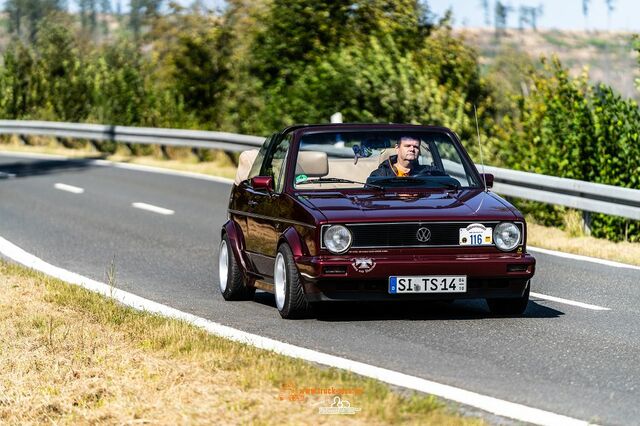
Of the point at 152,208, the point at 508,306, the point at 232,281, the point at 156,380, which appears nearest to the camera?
the point at 156,380

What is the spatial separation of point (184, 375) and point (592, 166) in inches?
452

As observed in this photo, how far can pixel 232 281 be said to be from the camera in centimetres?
1099

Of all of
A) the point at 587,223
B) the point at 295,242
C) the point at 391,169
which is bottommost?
the point at 587,223

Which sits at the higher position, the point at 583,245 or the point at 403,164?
the point at 403,164

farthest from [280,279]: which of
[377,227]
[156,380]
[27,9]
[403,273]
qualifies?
[27,9]

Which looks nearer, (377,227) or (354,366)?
(354,366)

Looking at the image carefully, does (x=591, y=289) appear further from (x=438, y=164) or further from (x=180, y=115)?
(x=180, y=115)

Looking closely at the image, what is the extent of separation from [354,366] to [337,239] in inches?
74.7

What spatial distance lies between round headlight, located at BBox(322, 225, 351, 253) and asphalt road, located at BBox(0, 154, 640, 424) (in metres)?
0.56

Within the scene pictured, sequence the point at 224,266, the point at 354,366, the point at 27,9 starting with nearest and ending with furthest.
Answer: the point at 354,366
the point at 224,266
the point at 27,9

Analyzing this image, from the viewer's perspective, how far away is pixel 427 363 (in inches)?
304

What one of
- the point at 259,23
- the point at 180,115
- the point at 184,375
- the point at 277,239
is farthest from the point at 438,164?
the point at 180,115

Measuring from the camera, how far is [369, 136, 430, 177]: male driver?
34.2ft

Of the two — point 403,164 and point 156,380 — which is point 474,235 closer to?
point 403,164
